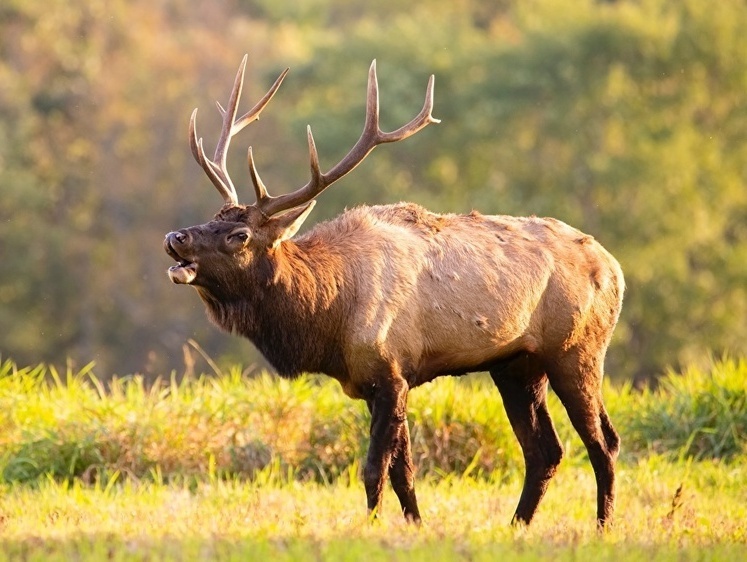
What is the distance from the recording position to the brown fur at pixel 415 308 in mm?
8523

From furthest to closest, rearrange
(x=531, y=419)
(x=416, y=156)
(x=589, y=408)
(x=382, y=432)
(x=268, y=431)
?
(x=416, y=156)
(x=268, y=431)
(x=531, y=419)
(x=589, y=408)
(x=382, y=432)

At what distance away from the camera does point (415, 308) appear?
867 cm

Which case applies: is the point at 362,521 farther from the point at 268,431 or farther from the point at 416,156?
the point at 416,156

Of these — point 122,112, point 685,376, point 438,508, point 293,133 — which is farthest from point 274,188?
point 438,508

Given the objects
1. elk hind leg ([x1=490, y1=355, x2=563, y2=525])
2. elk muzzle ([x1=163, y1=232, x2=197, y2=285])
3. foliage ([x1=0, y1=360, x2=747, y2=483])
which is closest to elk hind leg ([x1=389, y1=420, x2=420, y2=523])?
elk hind leg ([x1=490, y1=355, x2=563, y2=525])

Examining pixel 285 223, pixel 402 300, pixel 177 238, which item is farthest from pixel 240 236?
pixel 402 300

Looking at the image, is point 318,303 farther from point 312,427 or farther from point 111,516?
point 312,427

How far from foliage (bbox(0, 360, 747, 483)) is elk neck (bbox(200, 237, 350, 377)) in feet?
6.58

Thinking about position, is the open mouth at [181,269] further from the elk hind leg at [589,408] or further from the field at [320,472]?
the elk hind leg at [589,408]

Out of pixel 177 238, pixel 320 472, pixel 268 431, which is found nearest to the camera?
pixel 177 238

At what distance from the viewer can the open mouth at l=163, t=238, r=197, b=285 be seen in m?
8.27

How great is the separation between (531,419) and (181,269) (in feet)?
7.69

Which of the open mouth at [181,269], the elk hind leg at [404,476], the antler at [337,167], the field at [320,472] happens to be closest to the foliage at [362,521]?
the field at [320,472]

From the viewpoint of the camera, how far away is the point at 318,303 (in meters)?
8.68
